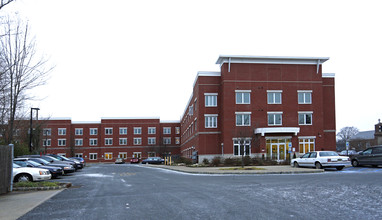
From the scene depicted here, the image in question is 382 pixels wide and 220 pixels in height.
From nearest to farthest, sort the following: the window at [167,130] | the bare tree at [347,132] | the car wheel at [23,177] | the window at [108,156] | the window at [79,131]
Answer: the car wheel at [23,177]
the window at [108,156]
the window at [79,131]
the window at [167,130]
the bare tree at [347,132]

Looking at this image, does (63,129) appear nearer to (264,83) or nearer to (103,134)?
(103,134)

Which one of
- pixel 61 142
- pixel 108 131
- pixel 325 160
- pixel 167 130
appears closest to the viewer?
pixel 325 160

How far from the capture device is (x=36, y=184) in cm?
1677

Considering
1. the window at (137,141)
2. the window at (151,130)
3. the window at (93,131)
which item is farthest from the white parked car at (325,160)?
the window at (93,131)

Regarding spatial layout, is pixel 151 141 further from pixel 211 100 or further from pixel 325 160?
pixel 325 160

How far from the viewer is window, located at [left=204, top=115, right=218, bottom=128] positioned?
52000 mm

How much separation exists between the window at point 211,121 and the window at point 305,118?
11278 mm

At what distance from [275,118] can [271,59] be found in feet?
25.8

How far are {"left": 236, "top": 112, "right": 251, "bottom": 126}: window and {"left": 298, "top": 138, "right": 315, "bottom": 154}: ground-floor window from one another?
7326 millimetres

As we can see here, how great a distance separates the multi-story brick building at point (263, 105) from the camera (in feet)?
162

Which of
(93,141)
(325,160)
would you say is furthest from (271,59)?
(93,141)

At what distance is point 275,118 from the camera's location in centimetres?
5047

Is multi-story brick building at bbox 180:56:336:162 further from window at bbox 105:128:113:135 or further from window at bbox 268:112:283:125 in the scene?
window at bbox 105:128:113:135

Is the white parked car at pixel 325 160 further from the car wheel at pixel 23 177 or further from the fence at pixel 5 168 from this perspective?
the fence at pixel 5 168
